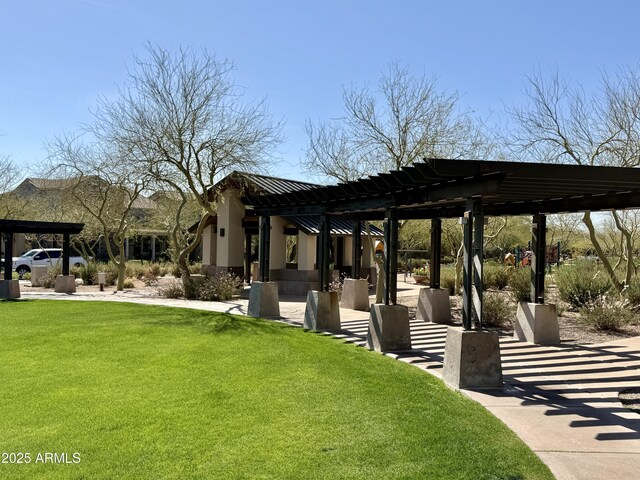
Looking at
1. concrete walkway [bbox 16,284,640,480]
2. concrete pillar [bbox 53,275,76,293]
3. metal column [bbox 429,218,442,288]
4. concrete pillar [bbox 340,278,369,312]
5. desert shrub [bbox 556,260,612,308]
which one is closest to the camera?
concrete walkway [bbox 16,284,640,480]

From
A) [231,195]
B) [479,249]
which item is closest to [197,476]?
[479,249]

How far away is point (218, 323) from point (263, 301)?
182 centimetres

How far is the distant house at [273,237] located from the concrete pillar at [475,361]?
14.0 metres

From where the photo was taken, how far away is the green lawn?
4270 millimetres

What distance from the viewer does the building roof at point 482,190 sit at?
6371 mm

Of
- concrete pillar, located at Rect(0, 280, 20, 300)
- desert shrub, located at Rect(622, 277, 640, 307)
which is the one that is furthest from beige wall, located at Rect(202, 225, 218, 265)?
desert shrub, located at Rect(622, 277, 640, 307)

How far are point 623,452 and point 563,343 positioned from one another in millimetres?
6057

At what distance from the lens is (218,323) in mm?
12016

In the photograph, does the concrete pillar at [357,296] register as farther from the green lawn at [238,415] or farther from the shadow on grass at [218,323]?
the green lawn at [238,415]

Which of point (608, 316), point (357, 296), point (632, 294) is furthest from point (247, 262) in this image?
point (608, 316)

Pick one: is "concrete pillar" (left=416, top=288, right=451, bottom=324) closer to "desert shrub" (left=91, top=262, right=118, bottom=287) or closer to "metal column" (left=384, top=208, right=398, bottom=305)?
"metal column" (left=384, top=208, right=398, bottom=305)

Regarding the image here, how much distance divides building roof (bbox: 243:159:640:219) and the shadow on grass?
264 centimetres

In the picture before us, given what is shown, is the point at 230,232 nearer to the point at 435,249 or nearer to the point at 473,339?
the point at 435,249

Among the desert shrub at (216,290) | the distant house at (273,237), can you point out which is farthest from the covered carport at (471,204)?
the distant house at (273,237)
